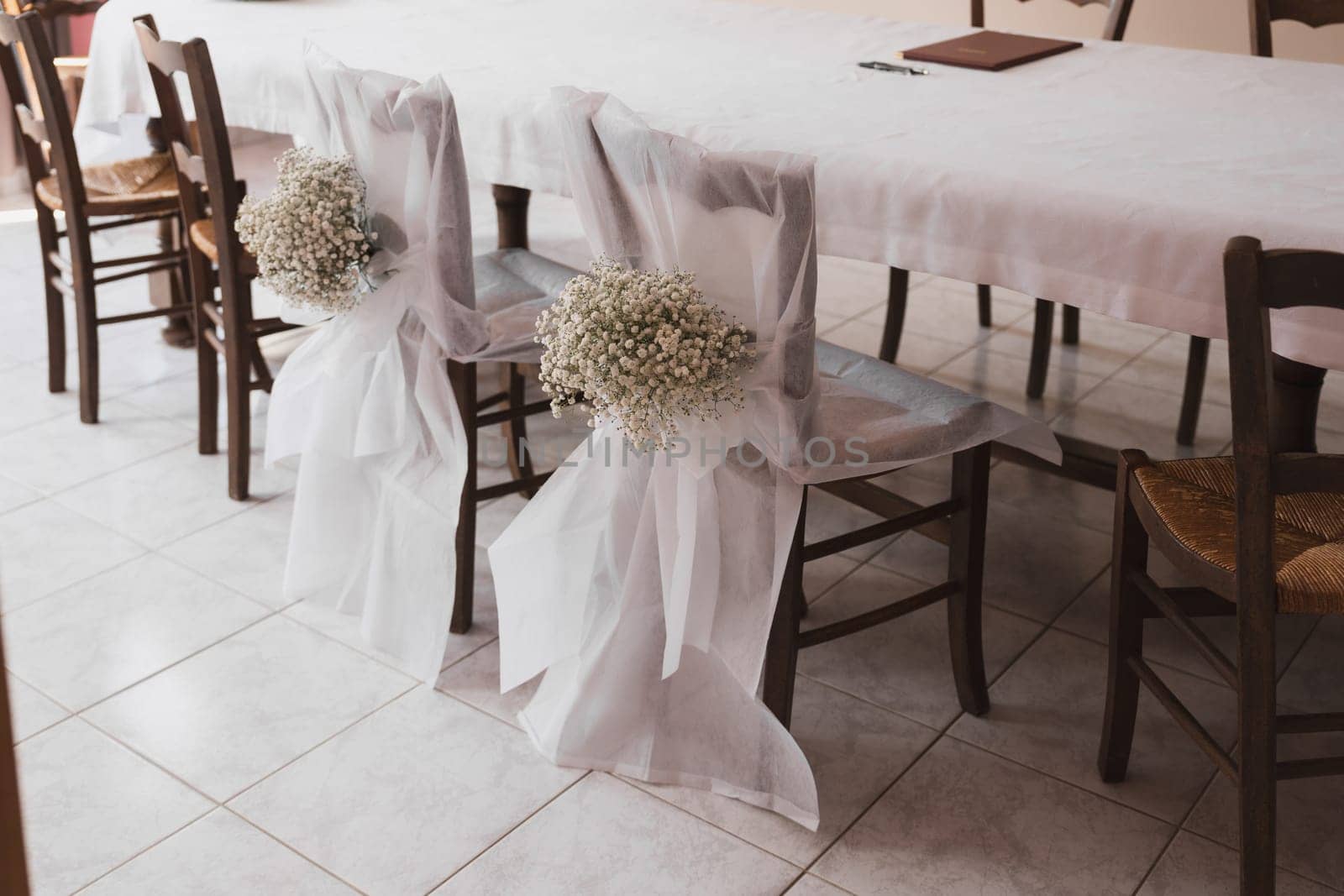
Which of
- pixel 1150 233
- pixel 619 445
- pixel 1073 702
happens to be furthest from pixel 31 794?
pixel 1150 233

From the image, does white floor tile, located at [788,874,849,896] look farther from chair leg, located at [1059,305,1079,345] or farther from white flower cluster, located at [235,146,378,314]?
chair leg, located at [1059,305,1079,345]

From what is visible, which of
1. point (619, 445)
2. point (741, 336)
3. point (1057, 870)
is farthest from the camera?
point (619, 445)

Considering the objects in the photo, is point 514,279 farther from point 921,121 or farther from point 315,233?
point 921,121

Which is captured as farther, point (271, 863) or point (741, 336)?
point (271, 863)

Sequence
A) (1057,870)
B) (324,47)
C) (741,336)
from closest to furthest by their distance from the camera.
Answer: (741,336)
(1057,870)
(324,47)

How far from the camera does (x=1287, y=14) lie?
269 centimetres

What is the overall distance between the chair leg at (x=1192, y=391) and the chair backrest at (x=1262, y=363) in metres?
1.45

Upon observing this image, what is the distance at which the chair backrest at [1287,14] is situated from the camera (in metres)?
2.62

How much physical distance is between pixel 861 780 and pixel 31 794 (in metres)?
1.20

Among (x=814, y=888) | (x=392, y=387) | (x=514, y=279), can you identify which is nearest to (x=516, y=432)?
(x=514, y=279)

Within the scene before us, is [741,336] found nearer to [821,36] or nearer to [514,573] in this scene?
[514,573]

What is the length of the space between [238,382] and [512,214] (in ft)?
2.18

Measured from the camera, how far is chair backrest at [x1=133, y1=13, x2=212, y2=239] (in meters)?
2.31

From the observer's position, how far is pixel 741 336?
1.53 meters
